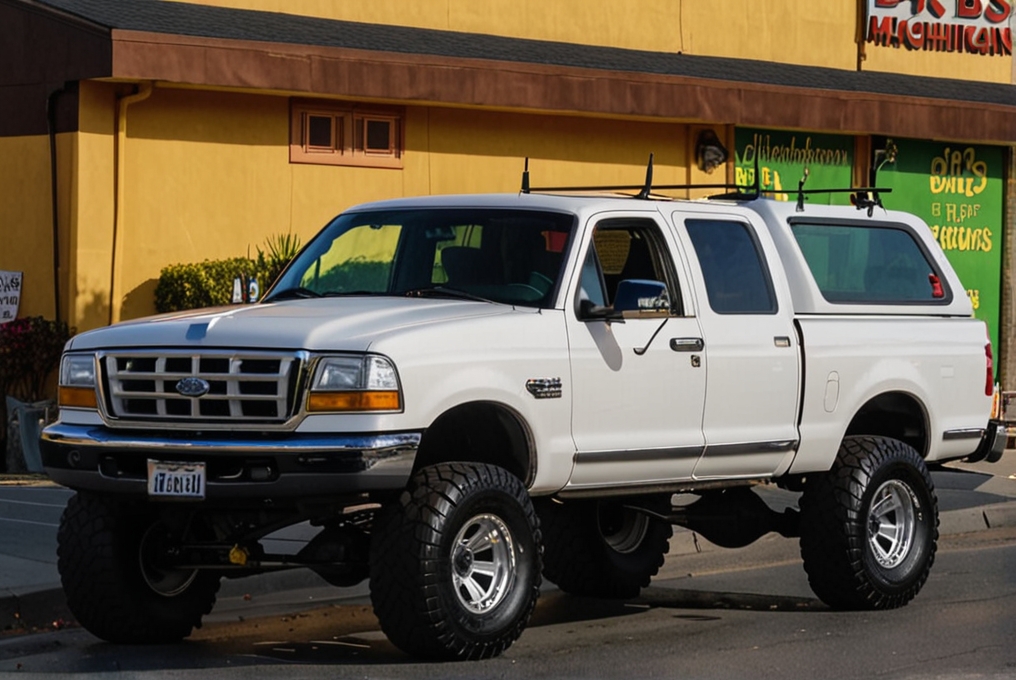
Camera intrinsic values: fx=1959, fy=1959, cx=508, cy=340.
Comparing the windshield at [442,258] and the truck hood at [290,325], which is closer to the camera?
the truck hood at [290,325]

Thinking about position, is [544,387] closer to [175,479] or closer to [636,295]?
[636,295]

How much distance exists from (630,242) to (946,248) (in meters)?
14.7

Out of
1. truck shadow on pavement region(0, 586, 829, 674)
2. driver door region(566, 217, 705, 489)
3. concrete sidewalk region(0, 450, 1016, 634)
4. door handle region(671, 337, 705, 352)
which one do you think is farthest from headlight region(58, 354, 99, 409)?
door handle region(671, 337, 705, 352)

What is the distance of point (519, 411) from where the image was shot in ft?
28.3

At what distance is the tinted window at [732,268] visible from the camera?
32.4 ft

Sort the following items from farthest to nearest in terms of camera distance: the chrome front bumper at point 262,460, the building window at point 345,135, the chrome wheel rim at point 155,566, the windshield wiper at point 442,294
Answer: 1. the building window at point 345,135
2. the windshield wiper at point 442,294
3. the chrome wheel rim at point 155,566
4. the chrome front bumper at point 262,460

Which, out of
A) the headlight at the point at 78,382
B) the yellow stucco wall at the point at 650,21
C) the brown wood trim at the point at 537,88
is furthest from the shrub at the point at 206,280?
the headlight at the point at 78,382

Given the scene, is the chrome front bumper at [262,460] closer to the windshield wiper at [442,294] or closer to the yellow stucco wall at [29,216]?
the windshield wiper at [442,294]

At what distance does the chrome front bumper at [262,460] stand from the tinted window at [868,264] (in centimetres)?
342

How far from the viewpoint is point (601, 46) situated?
67.2 ft

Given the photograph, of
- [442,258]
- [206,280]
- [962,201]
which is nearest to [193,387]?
[442,258]

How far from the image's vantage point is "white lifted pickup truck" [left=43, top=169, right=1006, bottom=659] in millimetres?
8148

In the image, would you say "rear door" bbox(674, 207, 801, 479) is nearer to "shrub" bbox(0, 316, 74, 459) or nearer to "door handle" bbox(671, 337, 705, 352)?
"door handle" bbox(671, 337, 705, 352)

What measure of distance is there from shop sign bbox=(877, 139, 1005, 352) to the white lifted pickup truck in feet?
39.5
